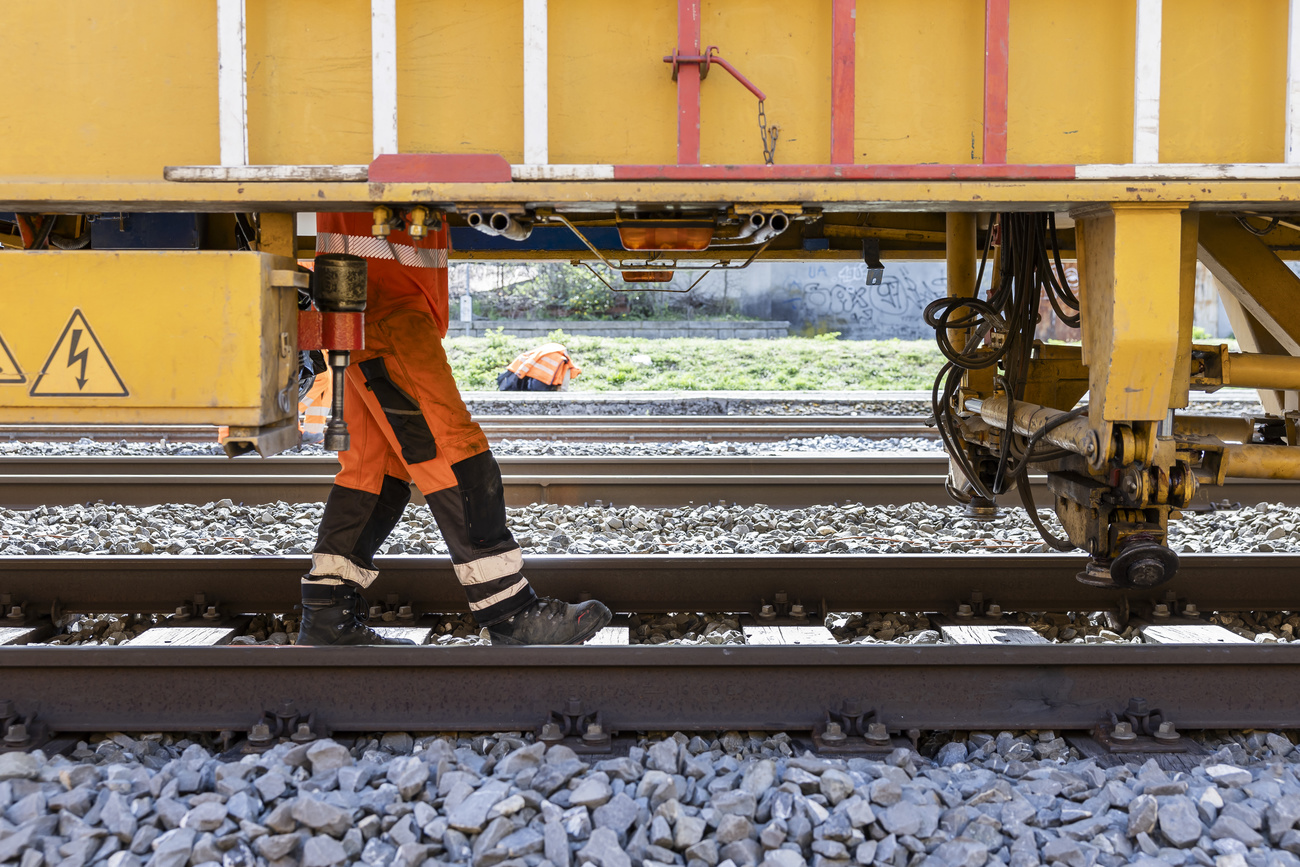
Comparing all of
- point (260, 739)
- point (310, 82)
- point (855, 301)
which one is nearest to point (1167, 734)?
point (260, 739)

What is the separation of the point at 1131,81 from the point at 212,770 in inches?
137

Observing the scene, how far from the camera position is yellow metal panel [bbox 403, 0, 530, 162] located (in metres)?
2.71

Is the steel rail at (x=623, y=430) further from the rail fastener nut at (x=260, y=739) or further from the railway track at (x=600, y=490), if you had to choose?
the rail fastener nut at (x=260, y=739)

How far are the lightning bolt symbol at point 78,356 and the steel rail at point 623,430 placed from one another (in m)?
6.23

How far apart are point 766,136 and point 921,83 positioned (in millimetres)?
514

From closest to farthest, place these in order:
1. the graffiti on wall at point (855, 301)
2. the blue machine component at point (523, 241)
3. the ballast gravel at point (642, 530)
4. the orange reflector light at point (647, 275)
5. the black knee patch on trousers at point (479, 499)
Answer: the black knee patch on trousers at point (479, 499)
the blue machine component at point (523, 241)
the orange reflector light at point (647, 275)
the ballast gravel at point (642, 530)
the graffiti on wall at point (855, 301)

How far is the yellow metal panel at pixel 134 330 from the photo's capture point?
2.65 m

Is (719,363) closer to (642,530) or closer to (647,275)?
(642,530)

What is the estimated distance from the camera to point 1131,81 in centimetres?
277

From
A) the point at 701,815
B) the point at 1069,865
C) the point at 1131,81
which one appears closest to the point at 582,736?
the point at 701,815

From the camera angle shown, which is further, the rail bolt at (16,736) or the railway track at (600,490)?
the railway track at (600,490)

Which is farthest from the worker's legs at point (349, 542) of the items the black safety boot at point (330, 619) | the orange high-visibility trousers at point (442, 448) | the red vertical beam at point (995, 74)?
the red vertical beam at point (995, 74)

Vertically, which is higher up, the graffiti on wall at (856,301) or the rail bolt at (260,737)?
the graffiti on wall at (856,301)

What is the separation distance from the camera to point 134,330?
266cm
